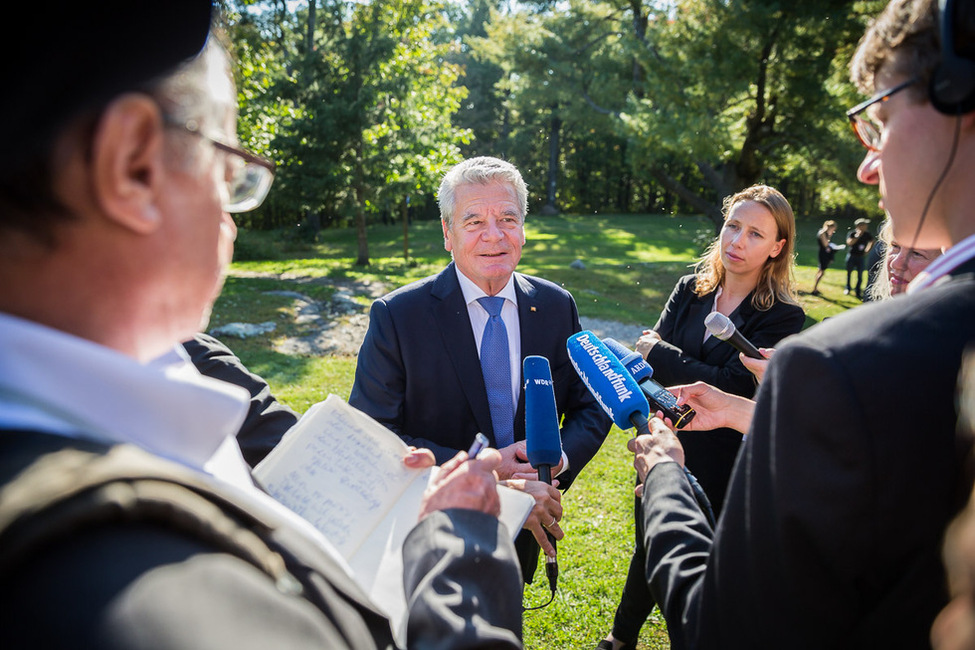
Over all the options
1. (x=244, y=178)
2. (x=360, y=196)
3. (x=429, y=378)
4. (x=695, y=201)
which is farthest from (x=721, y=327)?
(x=695, y=201)

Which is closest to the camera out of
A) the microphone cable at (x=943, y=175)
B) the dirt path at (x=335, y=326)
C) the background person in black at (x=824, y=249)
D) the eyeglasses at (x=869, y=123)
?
the microphone cable at (x=943, y=175)

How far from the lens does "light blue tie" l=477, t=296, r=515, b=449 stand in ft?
9.68

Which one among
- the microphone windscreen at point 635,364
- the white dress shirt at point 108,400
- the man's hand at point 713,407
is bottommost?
the man's hand at point 713,407

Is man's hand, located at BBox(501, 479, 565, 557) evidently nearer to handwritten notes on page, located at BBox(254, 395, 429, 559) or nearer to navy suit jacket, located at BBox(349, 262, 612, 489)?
navy suit jacket, located at BBox(349, 262, 612, 489)

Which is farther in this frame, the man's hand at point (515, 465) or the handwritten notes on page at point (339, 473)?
the man's hand at point (515, 465)

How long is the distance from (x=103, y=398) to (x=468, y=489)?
2.71 feet

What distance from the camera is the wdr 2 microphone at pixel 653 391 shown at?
7.50 ft

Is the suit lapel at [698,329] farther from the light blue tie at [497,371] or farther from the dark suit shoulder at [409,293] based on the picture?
the dark suit shoulder at [409,293]

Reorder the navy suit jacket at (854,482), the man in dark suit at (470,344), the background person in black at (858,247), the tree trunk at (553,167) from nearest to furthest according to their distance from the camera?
the navy suit jacket at (854,482)
the man in dark suit at (470,344)
the background person in black at (858,247)
the tree trunk at (553,167)

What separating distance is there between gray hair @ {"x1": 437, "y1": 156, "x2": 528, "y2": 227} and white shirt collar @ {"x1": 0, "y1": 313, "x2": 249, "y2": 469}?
7.55 ft

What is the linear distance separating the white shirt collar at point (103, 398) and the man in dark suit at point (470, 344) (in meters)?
1.78

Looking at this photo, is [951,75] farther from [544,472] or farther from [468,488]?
[544,472]

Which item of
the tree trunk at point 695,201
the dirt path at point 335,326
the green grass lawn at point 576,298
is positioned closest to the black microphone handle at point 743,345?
the green grass lawn at point 576,298

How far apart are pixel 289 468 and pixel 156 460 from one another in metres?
0.83
